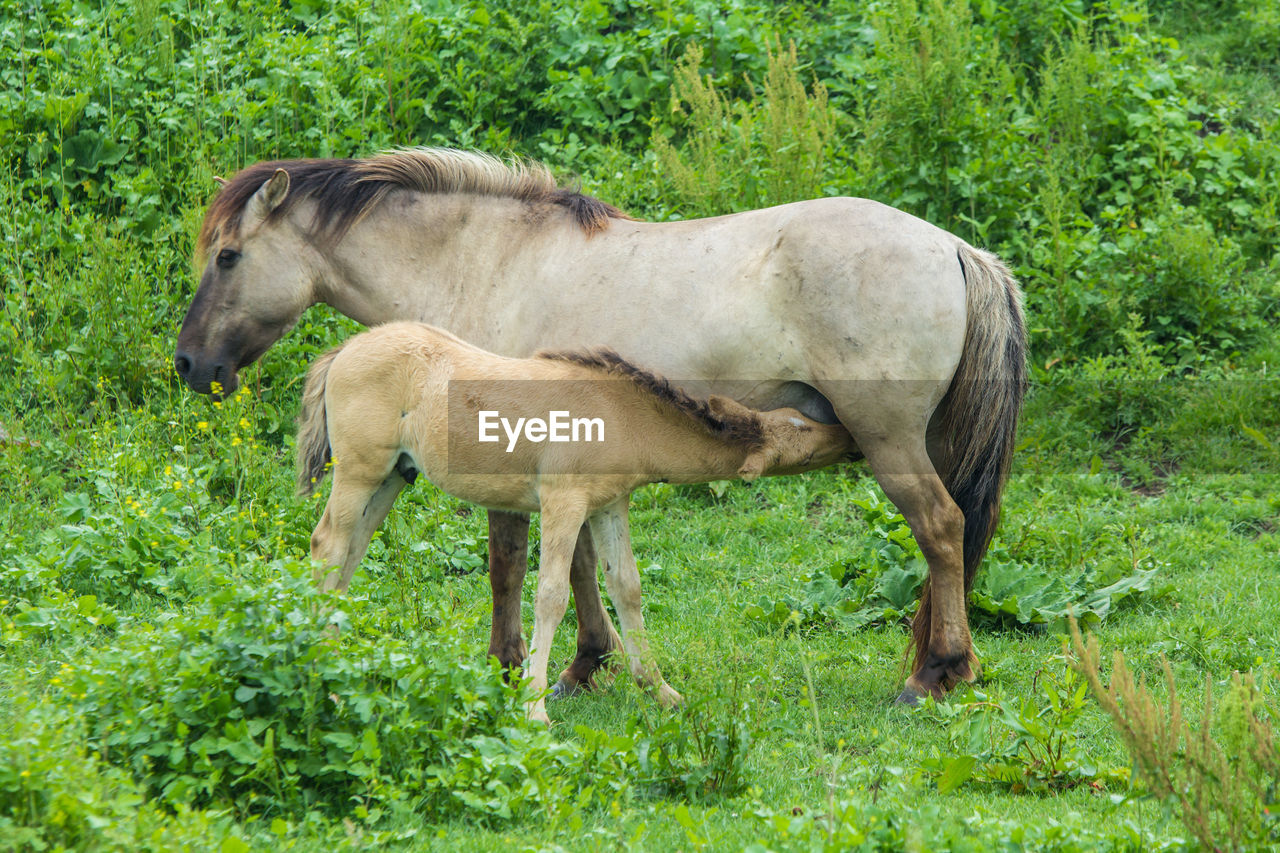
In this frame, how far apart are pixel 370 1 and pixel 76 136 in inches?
106

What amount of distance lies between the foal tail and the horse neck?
520 millimetres

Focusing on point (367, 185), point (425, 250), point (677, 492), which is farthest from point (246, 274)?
point (677, 492)

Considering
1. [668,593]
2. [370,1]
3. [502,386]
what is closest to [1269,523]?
[668,593]

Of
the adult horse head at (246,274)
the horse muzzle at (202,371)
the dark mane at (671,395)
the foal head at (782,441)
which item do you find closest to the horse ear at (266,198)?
the adult horse head at (246,274)

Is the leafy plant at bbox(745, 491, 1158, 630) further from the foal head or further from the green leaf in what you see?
the green leaf

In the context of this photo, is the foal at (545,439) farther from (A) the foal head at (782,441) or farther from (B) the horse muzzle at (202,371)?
(B) the horse muzzle at (202,371)

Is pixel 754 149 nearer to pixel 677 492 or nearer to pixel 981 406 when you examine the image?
pixel 677 492

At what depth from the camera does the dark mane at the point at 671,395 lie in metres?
4.77

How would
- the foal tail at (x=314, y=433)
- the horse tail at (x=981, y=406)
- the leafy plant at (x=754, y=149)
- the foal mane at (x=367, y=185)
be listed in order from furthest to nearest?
the leafy plant at (x=754, y=149) → the foal mane at (x=367, y=185) → the foal tail at (x=314, y=433) → the horse tail at (x=981, y=406)

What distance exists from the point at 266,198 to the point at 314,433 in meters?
1.25

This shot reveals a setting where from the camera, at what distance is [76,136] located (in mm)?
9578

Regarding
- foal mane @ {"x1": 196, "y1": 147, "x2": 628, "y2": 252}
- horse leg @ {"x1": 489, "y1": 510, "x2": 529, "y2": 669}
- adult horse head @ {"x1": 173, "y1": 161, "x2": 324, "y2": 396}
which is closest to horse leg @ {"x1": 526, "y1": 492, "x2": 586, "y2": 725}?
horse leg @ {"x1": 489, "y1": 510, "x2": 529, "y2": 669}

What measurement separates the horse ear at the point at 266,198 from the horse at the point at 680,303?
1cm

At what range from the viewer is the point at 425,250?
6.00 m
